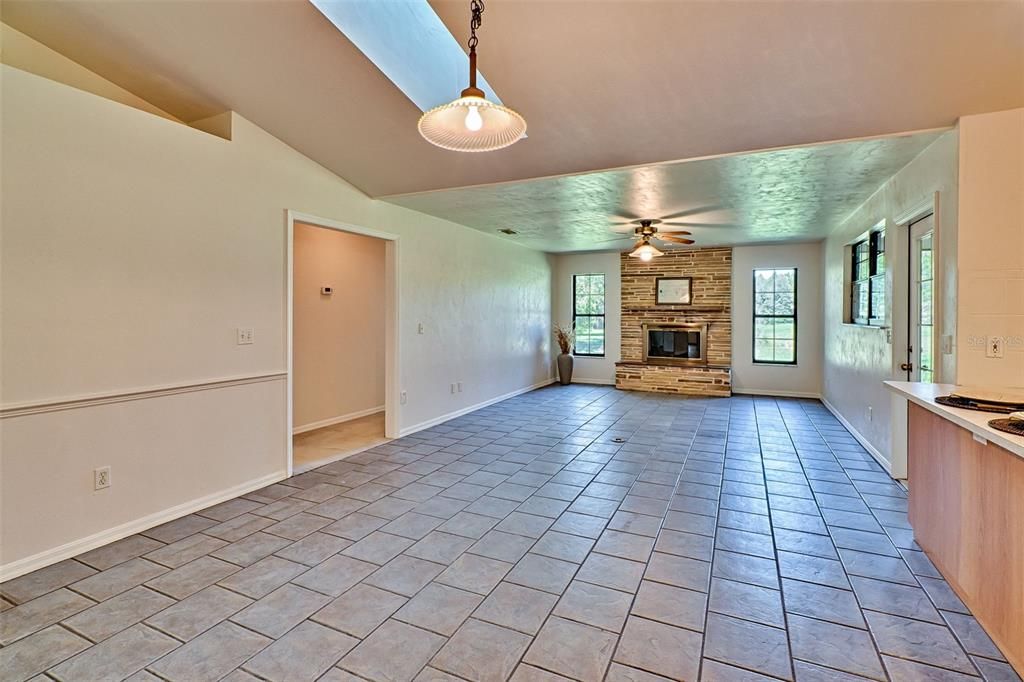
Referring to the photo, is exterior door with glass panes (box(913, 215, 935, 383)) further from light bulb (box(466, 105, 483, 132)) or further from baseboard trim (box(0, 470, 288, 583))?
baseboard trim (box(0, 470, 288, 583))

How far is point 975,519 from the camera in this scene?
77.1 inches

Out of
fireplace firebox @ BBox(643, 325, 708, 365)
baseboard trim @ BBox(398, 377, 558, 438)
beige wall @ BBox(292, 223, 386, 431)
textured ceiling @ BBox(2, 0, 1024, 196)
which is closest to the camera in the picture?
textured ceiling @ BBox(2, 0, 1024, 196)

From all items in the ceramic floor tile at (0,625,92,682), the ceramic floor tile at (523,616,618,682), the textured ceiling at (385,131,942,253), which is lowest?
the ceramic floor tile at (0,625,92,682)

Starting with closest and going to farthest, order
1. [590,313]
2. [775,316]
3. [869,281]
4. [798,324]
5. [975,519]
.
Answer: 1. [975,519]
2. [869,281]
3. [798,324]
4. [775,316]
5. [590,313]

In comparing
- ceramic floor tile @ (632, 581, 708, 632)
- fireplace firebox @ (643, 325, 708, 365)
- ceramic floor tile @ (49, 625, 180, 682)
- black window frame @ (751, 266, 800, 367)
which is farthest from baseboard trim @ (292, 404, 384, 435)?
black window frame @ (751, 266, 800, 367)

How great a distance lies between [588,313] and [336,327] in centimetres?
486

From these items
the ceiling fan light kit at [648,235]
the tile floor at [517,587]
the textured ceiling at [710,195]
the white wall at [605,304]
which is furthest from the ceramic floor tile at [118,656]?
the white wall at [605,304]

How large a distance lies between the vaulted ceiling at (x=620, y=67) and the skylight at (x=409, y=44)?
0.07 m

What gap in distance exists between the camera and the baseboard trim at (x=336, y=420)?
5.30m

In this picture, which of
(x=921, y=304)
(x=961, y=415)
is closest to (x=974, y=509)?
(x=961, y=415)

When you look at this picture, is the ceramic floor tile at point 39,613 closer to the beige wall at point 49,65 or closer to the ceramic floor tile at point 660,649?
the ceramic floor tile at point 660,649

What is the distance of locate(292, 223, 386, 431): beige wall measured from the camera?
209 inches

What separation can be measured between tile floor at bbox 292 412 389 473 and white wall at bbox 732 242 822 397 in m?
5.86

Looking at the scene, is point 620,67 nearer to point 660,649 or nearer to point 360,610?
point 660,649
